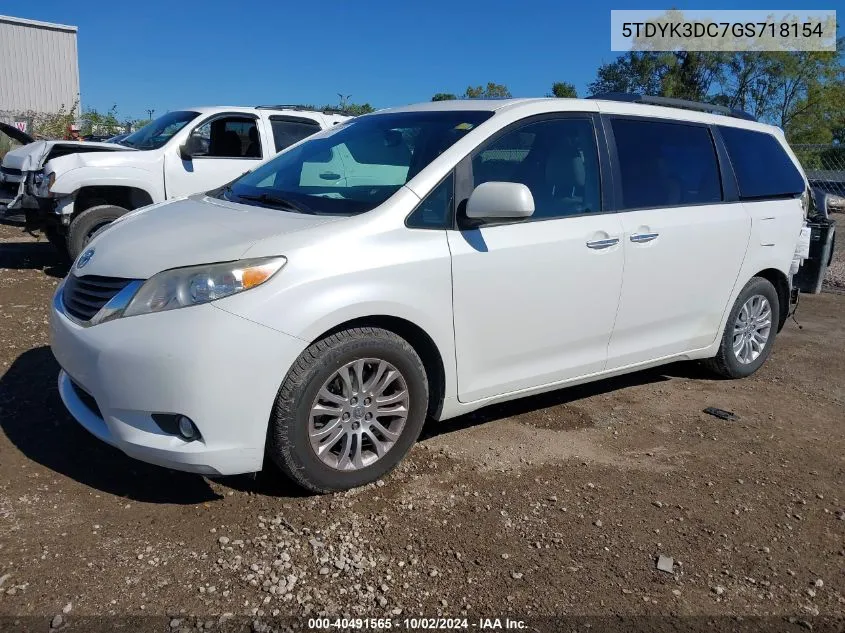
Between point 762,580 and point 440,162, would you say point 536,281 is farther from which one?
point 762,580

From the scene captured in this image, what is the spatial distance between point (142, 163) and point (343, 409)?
5.72 metres

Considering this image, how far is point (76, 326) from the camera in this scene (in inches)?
123

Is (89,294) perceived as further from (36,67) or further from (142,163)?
(36,67)

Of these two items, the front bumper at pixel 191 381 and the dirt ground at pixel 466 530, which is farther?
the front bumper at pixel 191 381

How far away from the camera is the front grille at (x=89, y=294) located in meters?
3.10

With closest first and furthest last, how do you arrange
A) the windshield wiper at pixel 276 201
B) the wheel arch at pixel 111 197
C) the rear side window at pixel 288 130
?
the windshield wiper at pixel 276 201 → the wheel arch at pixel 111 197 → the rear side window at pixel 288 130

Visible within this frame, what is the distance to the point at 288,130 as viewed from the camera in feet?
28.4

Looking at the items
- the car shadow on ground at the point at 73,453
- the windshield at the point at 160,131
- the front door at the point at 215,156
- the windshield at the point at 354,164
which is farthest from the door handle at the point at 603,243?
the windshield at the point at 160,131

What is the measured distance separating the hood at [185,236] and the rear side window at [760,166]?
310 cm

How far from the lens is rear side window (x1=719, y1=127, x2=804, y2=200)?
4.90 metres

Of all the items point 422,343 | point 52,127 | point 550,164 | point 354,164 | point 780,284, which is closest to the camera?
point 422,343

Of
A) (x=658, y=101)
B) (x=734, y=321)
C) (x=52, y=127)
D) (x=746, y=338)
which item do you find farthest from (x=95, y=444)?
(x=52, y=127)

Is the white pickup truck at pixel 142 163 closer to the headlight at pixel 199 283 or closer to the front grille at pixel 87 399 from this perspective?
the front grille at pixel 87 399

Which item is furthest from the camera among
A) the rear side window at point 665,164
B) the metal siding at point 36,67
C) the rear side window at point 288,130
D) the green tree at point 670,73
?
the green tree at point 670,73
